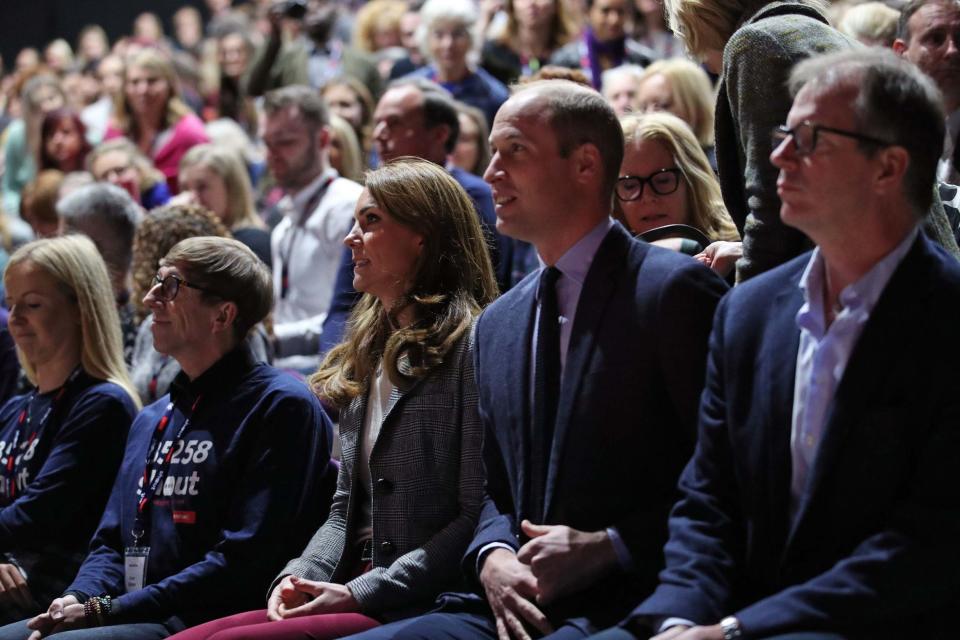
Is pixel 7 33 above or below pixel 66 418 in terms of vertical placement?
above

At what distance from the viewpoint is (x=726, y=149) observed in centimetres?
289

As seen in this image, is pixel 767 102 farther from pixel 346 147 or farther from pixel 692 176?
pixel 346 147

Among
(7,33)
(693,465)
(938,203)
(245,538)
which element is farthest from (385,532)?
(7,33)

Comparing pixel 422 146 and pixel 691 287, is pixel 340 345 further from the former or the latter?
pixel 422 146

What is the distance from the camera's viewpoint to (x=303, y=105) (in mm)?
5363

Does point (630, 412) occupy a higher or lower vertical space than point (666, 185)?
lower

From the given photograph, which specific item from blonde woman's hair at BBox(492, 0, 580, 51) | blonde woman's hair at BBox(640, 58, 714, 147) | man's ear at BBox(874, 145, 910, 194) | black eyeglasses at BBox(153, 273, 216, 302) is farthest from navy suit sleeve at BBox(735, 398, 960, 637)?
blonde woman's hair at BBox(492, 0, 580, 51)

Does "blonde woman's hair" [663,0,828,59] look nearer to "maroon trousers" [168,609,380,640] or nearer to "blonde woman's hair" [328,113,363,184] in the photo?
"maroon trousers" [168,609,380,640]

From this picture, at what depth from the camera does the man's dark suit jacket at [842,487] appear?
83.1 inches

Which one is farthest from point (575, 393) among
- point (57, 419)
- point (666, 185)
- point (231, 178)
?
point (231, 178)

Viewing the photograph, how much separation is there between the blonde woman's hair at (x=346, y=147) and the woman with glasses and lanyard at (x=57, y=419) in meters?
1.96

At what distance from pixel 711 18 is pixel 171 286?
5.15 feet

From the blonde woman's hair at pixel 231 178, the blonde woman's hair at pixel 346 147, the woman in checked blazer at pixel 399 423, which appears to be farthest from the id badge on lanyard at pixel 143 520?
the blonde woman's hair at pixel 346 147

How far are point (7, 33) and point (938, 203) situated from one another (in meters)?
14.2
